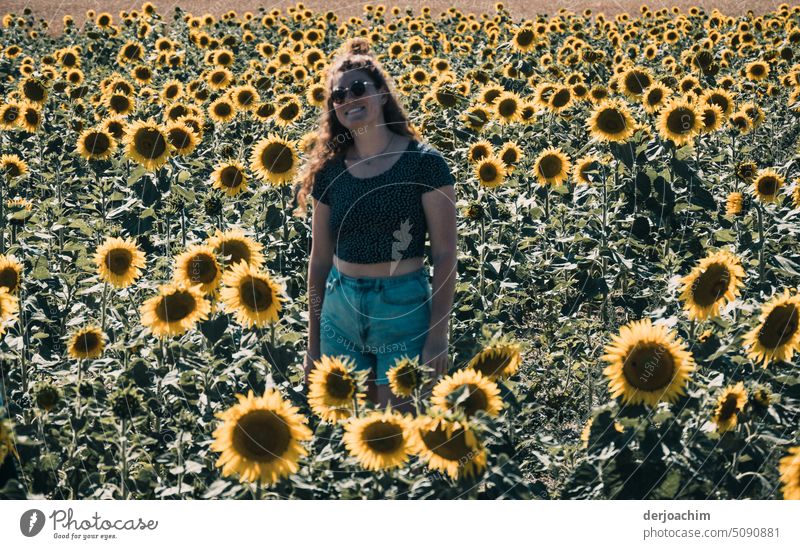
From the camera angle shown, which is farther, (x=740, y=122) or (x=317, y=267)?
(x=740, y=122)

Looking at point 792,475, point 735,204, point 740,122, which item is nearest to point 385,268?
point 792,475

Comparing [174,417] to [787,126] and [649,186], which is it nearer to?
[649,186]

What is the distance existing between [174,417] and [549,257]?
266 centimetres

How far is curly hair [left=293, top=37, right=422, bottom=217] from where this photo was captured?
3.18m

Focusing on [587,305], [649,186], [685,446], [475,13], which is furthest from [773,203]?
[475,13]

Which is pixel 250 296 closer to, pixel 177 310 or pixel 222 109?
pixel 177 310

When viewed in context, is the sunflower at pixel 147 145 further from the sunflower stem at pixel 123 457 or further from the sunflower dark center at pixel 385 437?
the sunflower dark center at pixel 385 437

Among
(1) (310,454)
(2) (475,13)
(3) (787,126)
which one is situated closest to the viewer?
(1) (310,454)

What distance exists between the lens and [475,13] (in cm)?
1605

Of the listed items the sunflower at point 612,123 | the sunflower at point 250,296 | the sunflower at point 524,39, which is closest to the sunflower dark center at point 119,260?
the sunflower at point 250,296

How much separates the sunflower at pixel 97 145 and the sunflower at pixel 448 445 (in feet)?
13.3

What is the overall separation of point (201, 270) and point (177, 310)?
0.64ft

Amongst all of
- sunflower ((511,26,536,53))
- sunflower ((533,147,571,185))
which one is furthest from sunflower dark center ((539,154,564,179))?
sunflower ((511,26,536,53))

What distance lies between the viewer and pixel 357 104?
10.2 feet
